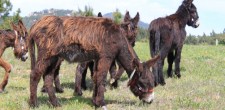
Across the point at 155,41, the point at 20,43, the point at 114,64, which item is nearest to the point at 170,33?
the point at 155,41

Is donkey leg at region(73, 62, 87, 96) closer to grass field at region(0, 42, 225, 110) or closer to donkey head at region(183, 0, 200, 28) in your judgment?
grass field at region(0, 42, 225, 110)

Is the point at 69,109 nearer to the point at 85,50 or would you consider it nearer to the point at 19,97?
the point at 85,50

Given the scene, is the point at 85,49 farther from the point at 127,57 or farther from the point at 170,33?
the point at 170,33

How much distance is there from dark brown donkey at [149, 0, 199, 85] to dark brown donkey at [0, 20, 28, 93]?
3.73 meters

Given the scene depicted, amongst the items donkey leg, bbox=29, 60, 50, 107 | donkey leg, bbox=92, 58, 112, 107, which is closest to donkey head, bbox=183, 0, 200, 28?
donkey leg, bbox=92, 58, 112, 107

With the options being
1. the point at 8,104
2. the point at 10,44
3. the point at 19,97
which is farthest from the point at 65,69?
the point at 8,104

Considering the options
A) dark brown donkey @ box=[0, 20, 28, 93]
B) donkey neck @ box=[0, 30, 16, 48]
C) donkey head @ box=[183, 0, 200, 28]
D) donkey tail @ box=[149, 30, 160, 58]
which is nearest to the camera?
dark brown donkey @ box=[0, 20, 28, 93]

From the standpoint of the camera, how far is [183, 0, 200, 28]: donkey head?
13212 millimetres

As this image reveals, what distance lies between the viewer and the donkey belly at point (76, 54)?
8.23m

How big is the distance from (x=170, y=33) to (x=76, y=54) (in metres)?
4.53

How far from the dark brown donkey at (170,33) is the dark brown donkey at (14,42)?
12.2 ft

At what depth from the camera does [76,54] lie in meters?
8.30

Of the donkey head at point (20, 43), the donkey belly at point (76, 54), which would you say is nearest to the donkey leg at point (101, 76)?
the donkey belly at point (76, 54)

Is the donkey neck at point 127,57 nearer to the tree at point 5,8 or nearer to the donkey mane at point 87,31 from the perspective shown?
the donkey mane at point 87,31
